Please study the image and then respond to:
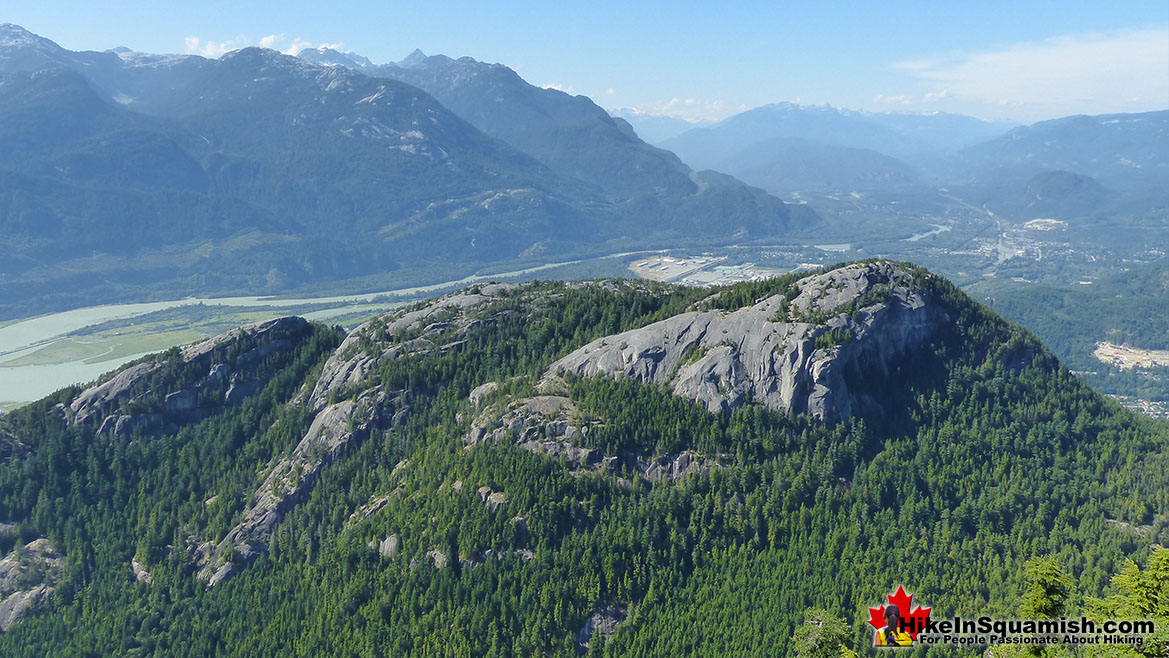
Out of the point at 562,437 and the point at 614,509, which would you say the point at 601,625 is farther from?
the point at 562,437

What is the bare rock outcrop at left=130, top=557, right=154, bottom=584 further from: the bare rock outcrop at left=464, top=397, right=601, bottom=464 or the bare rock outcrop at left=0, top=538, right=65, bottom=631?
the bare rock outcrop at left=464, top=397, right=601, bottom=464

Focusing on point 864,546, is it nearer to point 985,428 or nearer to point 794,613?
point 794,613

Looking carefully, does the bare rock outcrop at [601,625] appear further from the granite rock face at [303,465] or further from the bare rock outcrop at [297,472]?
the bare rock outcrop at [297,472]

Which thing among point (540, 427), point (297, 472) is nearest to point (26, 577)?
point (297, 472)

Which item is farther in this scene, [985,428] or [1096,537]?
[985,428]

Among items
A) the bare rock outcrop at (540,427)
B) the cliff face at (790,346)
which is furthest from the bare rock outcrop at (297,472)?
the cliff face at (790,346)

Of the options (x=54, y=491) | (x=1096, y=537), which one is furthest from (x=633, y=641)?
(x=54, y=491)
